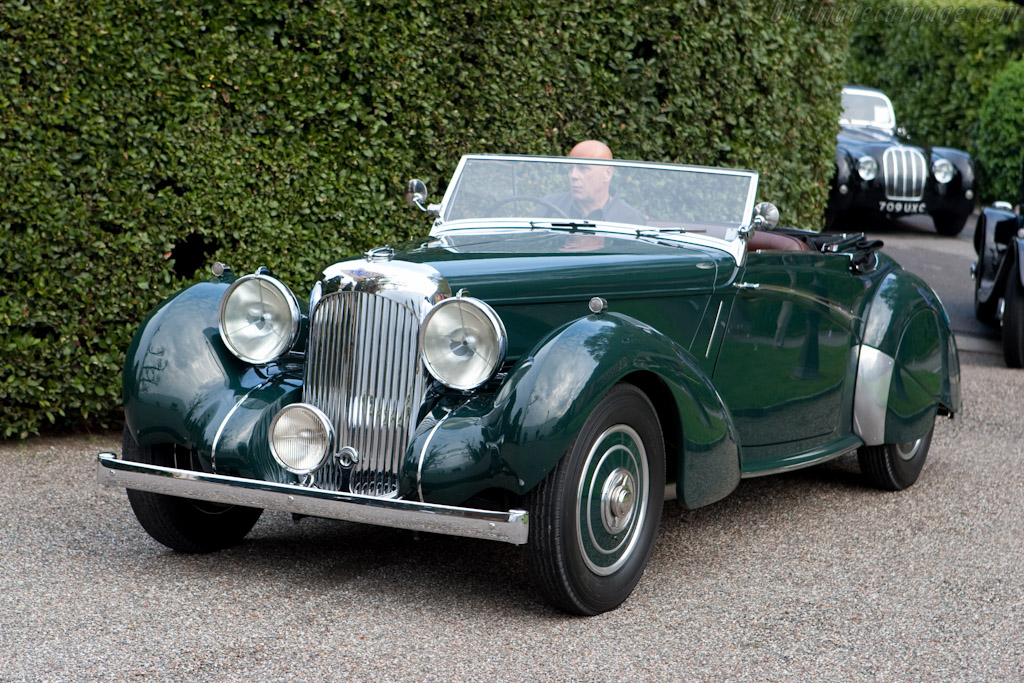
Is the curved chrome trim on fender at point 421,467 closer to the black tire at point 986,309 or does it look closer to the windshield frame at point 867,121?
the black tire at point 986,309

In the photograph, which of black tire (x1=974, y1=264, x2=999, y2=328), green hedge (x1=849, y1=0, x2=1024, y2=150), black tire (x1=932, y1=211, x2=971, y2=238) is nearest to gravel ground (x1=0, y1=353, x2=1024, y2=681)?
black tire (x1=974, y1=264, x2=999, y2=328)

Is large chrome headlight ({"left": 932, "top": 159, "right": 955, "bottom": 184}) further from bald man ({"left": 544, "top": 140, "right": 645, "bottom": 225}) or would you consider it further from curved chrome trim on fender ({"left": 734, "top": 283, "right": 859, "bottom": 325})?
bald man ({"left": 544, "top": 140, "right": 645, "bottom": 225})

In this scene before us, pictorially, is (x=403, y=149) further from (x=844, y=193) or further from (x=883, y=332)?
(x=844, y=193)

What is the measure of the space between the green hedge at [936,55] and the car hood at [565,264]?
13680mm

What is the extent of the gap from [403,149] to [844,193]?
830 cm

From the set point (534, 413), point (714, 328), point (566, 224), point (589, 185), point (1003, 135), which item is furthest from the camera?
point (1003, 135)

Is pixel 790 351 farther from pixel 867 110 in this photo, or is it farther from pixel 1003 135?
pixel 1003 135

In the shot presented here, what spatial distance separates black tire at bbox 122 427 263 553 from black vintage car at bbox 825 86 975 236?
10324 millimetres

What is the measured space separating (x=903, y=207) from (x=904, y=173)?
39cm

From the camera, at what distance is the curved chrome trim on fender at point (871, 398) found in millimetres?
4715

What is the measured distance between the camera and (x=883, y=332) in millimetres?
4777

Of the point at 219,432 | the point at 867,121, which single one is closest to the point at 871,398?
the point at 219,432

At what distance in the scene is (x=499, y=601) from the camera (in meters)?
3.57

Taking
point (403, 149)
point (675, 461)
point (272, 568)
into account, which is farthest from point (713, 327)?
point (403, 149)
